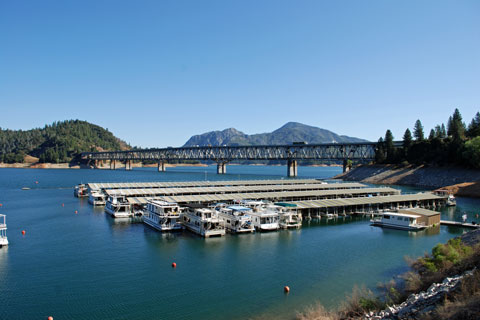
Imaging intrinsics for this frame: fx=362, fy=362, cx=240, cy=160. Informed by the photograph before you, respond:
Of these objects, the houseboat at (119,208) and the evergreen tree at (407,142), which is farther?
the evergreen tree at (407,142)

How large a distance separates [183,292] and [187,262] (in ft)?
25.2

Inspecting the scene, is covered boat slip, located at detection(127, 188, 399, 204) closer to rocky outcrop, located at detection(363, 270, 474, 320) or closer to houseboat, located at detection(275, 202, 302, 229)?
houseboat, located at detection(275, 202, 302, 229)

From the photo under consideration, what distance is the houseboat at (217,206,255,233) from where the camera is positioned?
164 feet

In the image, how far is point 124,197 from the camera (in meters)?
67.1

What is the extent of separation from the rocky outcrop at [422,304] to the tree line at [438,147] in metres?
106

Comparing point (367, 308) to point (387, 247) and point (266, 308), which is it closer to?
point (266, 308)

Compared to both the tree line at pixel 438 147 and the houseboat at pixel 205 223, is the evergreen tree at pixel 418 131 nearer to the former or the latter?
the tree line at pixel 438 147

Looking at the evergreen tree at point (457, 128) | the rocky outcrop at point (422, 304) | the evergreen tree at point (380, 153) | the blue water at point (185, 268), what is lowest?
the blue water at point (185, 268)

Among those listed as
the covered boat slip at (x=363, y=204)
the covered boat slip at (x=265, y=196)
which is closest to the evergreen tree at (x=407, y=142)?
the covered boat slip at (x=265, y=196)

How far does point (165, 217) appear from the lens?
50.2 meters

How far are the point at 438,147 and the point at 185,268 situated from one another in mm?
123837

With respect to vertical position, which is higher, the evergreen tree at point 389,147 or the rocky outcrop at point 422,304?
the evergreen tree at point 389,147

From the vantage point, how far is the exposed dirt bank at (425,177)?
9850 centimetres

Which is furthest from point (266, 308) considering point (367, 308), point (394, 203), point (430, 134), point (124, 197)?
point (430, 134)
